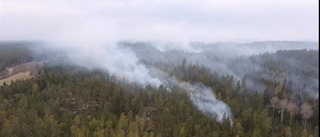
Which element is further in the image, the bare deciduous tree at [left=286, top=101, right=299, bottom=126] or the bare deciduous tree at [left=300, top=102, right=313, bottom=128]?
the bare deciduous tree at [left=286, top=101, right=299, bottom=126]

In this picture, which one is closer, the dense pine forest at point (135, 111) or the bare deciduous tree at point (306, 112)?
the dense pine forest at point (135, 111)

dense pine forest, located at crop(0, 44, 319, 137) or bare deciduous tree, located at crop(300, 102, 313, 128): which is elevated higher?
dense pine forest, located at crop(0, 44, 319, 137)

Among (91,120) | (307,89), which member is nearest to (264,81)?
(307,89)

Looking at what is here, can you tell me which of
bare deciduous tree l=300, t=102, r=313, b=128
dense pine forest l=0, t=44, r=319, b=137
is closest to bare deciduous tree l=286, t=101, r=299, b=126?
dense pine forest l=0, t=44, r=319, b=137

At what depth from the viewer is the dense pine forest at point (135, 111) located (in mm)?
109875

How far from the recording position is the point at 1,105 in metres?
128

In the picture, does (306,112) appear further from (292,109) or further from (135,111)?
(135,111)

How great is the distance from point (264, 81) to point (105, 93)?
3154 inches

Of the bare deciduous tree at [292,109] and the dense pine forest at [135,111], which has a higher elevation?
the dense pine forest at [135,111]

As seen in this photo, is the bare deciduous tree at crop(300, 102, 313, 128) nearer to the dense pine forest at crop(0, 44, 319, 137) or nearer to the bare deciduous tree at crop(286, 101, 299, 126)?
the dense pine forest at crop(0, 44, 319, 137)

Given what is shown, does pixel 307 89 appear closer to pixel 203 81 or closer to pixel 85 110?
pixel 203 81

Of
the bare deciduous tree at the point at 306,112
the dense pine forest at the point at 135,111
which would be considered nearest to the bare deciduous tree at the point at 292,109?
the dense pine forest at the point at 135,111

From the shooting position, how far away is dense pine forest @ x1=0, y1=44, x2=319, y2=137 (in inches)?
4326

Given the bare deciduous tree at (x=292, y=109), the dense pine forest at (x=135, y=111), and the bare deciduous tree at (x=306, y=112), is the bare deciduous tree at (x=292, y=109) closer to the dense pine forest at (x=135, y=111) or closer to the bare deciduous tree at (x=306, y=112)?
the dense pine forest at (x=135, y=111)
